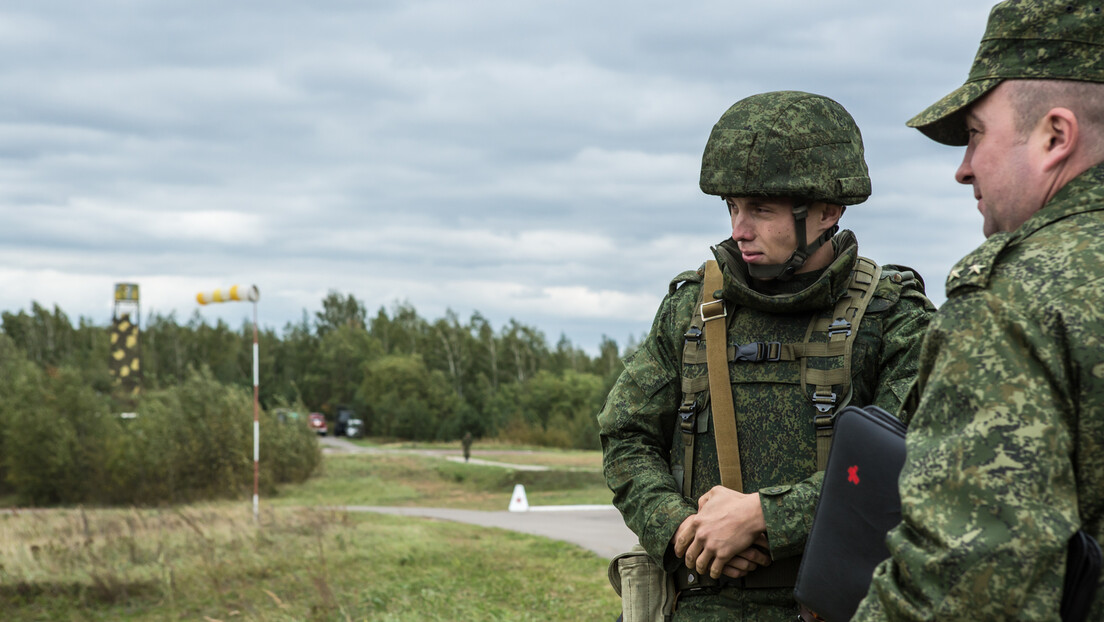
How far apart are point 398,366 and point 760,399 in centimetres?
6884

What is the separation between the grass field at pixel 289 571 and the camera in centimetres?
894

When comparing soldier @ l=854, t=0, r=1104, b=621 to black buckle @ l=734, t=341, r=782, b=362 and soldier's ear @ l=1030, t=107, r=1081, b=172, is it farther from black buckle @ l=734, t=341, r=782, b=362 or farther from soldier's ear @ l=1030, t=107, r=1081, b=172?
black buckle @ l=734, t=341, r=782, b=362

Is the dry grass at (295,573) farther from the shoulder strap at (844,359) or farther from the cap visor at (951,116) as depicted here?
the cap visor at (951,116)

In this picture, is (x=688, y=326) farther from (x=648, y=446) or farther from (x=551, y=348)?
(x=551, y=348)

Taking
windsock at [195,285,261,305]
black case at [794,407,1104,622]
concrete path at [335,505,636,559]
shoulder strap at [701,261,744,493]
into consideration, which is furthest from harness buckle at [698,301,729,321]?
windsock at [195,285,261,305]

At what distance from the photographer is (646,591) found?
266 centimetres

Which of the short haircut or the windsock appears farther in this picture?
the windsock

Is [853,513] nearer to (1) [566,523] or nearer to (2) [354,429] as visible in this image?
(1) [566,523]

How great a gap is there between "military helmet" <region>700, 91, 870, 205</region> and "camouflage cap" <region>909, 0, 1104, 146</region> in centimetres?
89

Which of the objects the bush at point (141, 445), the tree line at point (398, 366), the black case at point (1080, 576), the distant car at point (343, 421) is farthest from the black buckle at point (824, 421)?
the distant car at point (343, 421)

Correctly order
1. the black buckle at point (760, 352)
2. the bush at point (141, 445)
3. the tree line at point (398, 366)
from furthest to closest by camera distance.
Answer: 1. the tree line at point (398, 366)
2. the bush at point (141, 445)
3. the black buckle at point (760, 352)

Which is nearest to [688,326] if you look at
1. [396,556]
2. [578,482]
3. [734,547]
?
[734,547]

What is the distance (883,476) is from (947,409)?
291mm

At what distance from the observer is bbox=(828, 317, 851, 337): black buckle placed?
8.16 ft
